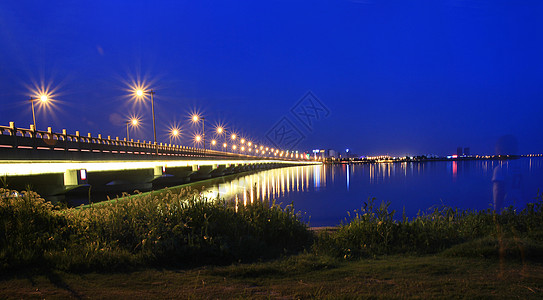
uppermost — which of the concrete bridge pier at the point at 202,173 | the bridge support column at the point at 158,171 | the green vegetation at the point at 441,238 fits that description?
the green vegetation at the point at 441,238

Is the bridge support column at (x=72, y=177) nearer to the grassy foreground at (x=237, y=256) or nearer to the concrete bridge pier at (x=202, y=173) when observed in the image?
the grassy foreground at (x=237, y=256)

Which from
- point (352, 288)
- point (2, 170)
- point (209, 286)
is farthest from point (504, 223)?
point (2, 170)

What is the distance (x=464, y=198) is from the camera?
1474 inches

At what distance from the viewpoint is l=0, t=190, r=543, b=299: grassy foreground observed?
186 inches

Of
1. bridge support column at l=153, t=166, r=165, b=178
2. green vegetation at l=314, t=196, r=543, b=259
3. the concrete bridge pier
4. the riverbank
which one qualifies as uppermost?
the riverbank

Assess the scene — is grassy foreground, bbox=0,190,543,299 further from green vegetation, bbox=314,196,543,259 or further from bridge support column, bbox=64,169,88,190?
bridge support column, bbox=64,169,88,190

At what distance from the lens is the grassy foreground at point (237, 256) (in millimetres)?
4723

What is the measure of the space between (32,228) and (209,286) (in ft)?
14.9

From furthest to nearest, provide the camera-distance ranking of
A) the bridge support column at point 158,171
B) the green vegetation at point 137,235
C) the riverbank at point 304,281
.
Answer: the bridge support column at point 158,171
the green vegetation at point 137,235
the riverbank at point 304,281

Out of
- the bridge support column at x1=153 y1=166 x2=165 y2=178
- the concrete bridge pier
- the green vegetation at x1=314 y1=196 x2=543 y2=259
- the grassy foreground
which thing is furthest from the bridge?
the concrete bridge pier

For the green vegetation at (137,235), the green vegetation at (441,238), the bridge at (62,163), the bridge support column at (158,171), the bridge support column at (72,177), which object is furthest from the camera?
the bridge support column at (158,171)

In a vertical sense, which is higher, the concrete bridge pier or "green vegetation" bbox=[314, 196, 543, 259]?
"green vegetation" bbox=[314, 196, 543, 259]

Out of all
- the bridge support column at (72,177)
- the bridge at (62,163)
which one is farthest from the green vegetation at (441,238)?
the bridge support column at (72,177)

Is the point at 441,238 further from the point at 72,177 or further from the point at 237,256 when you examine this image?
the point at 72,177
